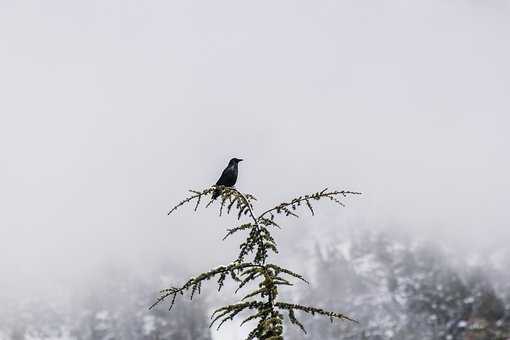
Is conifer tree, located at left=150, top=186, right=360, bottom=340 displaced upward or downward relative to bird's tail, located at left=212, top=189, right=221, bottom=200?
downward

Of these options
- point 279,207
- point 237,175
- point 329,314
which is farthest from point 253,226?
point 237,175

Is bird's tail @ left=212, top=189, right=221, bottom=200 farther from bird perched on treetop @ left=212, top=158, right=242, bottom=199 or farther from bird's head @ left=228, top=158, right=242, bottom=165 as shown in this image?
bird's head @ left=228, top=158, right=242, bottom=165

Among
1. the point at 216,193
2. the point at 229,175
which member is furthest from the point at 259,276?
the point at 229,175

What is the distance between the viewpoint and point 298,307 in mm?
8078

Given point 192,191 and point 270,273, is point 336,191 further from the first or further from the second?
point 192,191

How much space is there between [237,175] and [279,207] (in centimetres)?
658

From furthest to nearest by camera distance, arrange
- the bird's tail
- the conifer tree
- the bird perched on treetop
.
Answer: the bird perched on treetop < the bird's tail < the conifer tree

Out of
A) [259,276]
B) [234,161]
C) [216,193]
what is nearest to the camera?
[259,276]

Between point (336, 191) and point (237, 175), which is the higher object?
point (237, 175)

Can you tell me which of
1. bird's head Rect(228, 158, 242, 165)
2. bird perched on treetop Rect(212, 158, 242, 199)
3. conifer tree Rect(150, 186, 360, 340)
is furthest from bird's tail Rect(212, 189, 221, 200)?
bird's head Rect(228, 158, 242, 165)

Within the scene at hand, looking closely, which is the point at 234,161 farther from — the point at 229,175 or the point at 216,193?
the point at 216,193

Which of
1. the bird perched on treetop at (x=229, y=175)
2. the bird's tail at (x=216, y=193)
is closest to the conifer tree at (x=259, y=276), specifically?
the bird's tail at (x=216, y=193)

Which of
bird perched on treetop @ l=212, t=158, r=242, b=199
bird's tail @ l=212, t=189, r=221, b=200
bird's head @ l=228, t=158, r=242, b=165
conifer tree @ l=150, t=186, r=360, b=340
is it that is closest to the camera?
conifer tree @ l=150, t=186, r=360, b=340

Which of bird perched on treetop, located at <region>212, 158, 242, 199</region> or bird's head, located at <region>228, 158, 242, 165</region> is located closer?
bird perched on treetop, located at <region>212, 158, 242, 199</region>
